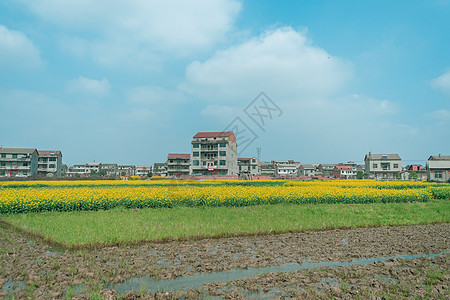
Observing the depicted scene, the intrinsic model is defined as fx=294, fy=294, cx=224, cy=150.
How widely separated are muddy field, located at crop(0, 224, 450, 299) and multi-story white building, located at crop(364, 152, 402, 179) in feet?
297

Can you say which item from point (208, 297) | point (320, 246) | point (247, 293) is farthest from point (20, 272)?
point (320, 246)

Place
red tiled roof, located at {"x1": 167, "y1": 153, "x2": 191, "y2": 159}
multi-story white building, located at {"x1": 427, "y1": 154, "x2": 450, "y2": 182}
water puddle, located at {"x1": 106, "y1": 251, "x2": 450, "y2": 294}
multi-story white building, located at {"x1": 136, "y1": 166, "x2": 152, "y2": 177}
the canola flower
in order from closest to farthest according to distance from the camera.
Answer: water puddle, located at {"x1": 106, "y1": 251, "x2": 450, "y2": 294}
the canola flower
multi-story white building, located at {"x1": 427, "y1": 154, "x2": 450, "y2": 182}
red tiled roof, located at {"x1": 167, "y1": 153, "x2": 191, "y2": 159}
multi-story white building, located at {"x1": 136, "y1": 166, "x2": 152, "y2": 177}

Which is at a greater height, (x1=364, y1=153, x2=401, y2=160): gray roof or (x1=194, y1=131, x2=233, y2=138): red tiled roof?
(x1=194, y1=131, x2=233, y2=138): red tiled roof

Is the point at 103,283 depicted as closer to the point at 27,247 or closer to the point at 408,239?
the point at 27,247

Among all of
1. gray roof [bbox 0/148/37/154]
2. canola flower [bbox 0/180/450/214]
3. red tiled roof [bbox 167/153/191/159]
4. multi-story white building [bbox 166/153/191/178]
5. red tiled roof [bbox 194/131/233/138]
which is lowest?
canola flower [bbox 0/180/450/214]

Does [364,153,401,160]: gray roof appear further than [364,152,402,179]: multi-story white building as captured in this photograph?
Yes

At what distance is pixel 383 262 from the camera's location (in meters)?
7.88

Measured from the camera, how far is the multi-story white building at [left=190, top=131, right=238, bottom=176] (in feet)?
225

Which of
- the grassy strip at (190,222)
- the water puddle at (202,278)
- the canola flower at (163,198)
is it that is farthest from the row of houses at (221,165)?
the water puddle at (202,278)

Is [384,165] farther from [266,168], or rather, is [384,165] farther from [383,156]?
[266,168]

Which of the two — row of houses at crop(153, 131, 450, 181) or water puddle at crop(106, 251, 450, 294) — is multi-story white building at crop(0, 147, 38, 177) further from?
water puddle at crop(106, 251, 450, 294)

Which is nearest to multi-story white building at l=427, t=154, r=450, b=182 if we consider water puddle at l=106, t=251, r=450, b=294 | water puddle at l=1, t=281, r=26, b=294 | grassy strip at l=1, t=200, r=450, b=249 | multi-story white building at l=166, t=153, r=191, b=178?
grassy strip at l=1, t=200, r=450, b=249

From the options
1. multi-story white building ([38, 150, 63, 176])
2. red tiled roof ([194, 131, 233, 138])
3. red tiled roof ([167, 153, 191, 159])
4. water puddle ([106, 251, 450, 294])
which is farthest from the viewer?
red tiled roof ([167, 153, 191, 159])

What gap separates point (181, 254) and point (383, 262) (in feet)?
18.3
